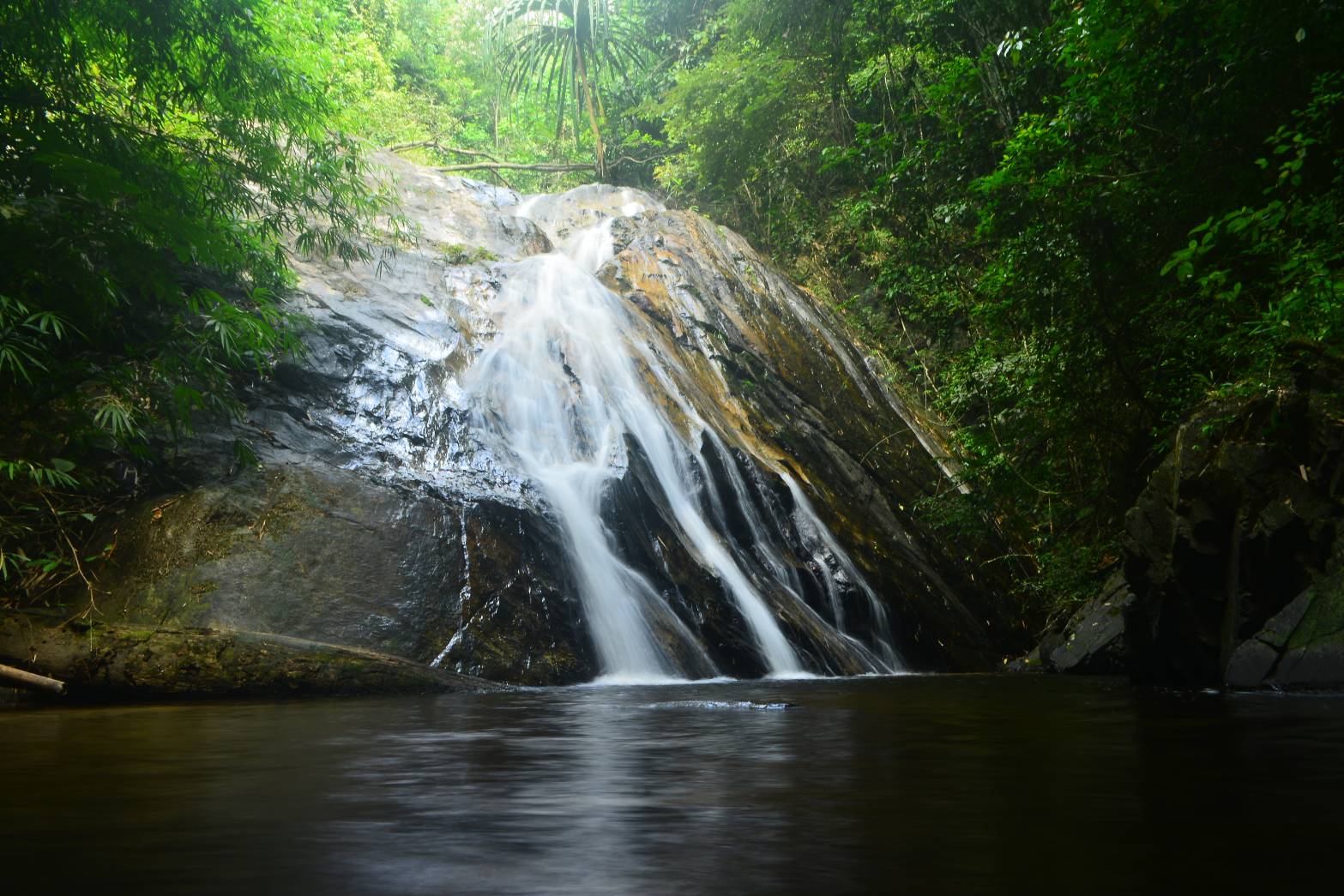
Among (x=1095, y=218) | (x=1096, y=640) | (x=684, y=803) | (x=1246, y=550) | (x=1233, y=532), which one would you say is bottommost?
(x=684, y=803)

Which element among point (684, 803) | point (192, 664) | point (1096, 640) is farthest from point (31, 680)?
point (1096, 640)

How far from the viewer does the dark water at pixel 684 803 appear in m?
1.74

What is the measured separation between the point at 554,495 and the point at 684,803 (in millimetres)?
7280

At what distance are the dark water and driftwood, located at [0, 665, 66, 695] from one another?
44.8 inches

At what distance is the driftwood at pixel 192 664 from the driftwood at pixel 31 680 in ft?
1.27

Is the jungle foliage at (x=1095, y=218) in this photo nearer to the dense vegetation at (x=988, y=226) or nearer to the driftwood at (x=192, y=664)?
the dense vegetation at (x=988, y=226)

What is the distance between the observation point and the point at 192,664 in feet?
20.8

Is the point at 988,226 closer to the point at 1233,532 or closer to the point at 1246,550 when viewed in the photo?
the point at 1233,532

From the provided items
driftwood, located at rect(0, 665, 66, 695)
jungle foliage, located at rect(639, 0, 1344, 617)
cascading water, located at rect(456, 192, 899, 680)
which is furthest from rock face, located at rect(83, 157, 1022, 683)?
jungle foliage, located at rect(639, 0, 1344, 617)

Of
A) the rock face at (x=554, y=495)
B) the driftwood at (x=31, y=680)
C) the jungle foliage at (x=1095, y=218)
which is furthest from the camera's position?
the rock face at (x=554, y=495)

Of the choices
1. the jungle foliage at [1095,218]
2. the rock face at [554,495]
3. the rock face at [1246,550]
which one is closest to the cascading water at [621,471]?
the rock face at [554,495]

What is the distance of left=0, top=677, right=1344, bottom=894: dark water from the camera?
5.71ft

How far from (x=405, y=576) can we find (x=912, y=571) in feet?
20.5

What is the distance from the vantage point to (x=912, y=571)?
1164cm
